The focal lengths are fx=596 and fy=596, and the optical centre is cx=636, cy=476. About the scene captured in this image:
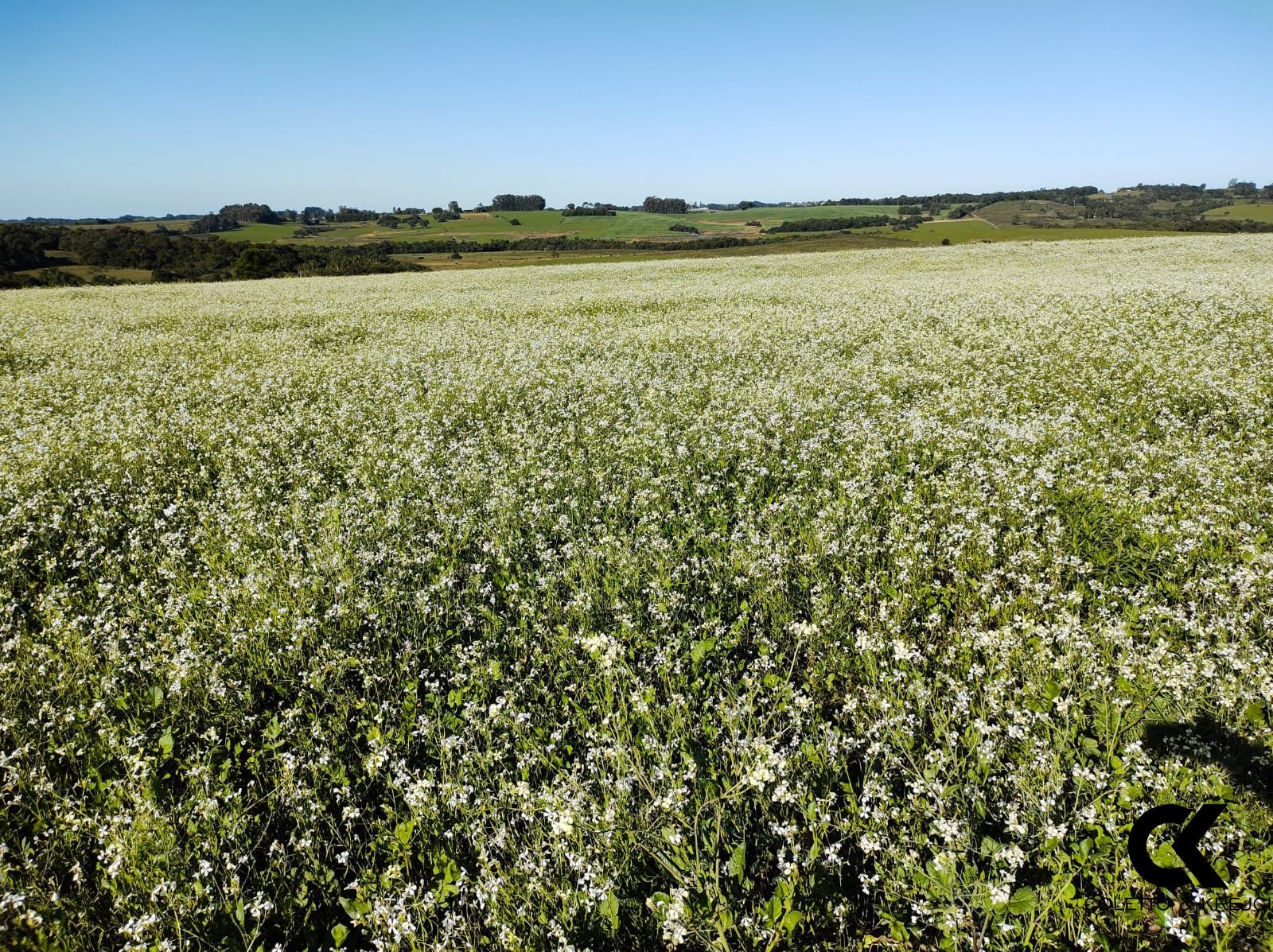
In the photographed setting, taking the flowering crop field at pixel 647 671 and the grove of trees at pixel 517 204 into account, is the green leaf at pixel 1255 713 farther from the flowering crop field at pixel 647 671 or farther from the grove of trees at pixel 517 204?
the grove of trees at pixel 517 204

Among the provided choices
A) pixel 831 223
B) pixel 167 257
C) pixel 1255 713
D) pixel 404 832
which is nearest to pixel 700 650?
pixel 404 832

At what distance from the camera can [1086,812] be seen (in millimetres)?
3023

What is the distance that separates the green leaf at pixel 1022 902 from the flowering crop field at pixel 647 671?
2.6 inches

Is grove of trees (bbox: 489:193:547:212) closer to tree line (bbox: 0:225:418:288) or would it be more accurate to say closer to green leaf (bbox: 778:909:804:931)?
tree line (bbox: 0:225:418:288)

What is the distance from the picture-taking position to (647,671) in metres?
4.54

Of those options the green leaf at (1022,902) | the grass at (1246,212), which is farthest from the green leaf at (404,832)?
the grass at (1246,212)

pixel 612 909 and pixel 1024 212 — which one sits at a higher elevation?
pixel 1024 212

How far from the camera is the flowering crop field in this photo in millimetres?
3074

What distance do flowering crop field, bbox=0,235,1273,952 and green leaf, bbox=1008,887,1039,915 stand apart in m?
0.07

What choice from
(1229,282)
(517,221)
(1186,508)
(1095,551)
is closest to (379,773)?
(1095,551)

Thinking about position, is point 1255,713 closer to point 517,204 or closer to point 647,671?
point 647,671

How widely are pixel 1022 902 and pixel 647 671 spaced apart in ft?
8.27

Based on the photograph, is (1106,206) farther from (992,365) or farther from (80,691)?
(80,691)

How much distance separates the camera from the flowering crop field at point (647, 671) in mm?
3074
